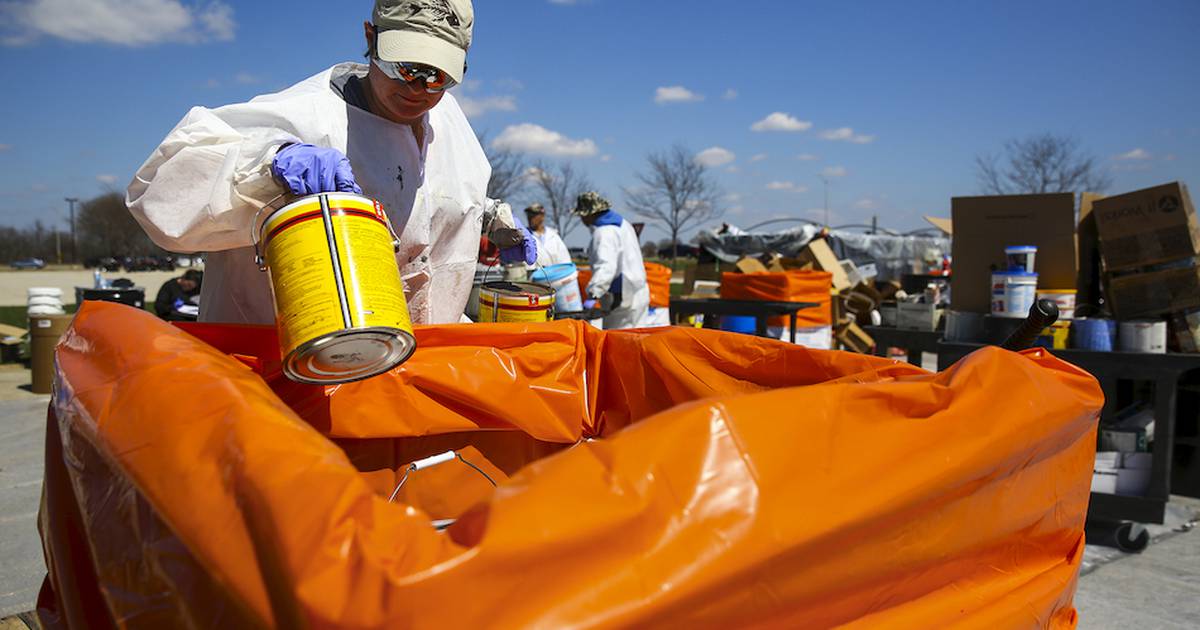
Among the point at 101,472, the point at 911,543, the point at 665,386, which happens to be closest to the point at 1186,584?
the point at 665,386

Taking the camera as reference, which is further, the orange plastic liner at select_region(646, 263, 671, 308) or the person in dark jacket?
the orange plastic liner at select_region(646, 263, 671, 308)

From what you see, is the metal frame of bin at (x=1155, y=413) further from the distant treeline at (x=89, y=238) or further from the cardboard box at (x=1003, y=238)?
the distant treeline at (x=89, y=238)

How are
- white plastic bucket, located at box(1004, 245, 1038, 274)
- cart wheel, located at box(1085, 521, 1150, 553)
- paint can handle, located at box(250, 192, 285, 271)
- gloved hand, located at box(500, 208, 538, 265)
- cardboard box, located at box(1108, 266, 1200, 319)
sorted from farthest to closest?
white plastic bucket, located at box(1004, 245, 1038, 274), cardboard box, located at box(1108, 266, 1200, 319), cart wheel, located at box(1085, 521, 1150, 553), gloved hand, located at box(500, 208, 538, 265), paint can handle, located at box(250, 192, 285, 271)

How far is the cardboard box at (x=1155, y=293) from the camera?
3.84 metres

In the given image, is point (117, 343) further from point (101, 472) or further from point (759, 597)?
point (759, 597)

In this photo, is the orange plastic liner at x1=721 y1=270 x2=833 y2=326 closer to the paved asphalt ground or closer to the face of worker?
the paved asphalt ground

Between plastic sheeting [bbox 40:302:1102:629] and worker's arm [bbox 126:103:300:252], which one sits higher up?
worker's arm [bbox 126:103:300:252]

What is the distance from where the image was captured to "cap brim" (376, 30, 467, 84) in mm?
1831

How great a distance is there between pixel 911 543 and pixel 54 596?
4.87ft

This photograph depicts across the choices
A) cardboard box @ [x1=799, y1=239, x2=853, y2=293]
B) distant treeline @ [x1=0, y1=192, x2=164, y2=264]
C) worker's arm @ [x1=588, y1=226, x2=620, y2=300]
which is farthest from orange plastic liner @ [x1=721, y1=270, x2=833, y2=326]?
distant treeline @ [x1=0, y1=192, x2=164, y2=264]

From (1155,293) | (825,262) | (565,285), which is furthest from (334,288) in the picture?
(825,262)

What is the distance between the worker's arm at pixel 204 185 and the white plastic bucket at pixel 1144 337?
386cm

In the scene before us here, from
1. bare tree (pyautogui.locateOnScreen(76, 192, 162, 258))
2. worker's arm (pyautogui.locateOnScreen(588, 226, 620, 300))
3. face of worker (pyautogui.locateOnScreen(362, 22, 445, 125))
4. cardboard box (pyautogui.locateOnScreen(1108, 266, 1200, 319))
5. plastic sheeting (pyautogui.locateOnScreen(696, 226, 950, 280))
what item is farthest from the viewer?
bare tree (pyautogui.locateOnScreen(76, 192, 162, 258))

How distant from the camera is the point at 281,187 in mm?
1588
